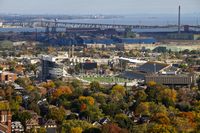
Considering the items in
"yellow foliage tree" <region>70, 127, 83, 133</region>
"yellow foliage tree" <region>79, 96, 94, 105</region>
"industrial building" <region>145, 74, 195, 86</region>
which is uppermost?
"yellow foliage tree" <region>70, 127, 83, 133</region>

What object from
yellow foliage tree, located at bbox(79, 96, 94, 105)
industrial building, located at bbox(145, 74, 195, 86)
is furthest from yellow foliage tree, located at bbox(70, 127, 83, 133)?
industrial building, located at bbox(145, 74, 195, 86)

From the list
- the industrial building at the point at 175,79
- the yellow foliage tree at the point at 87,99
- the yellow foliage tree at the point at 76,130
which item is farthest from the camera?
the industrial building at the point at 175,79

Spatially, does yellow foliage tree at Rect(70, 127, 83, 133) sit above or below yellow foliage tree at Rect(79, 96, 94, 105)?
above

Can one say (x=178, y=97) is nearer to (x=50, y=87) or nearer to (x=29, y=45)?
(x=50, y=87)

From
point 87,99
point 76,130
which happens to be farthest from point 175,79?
point 76,130

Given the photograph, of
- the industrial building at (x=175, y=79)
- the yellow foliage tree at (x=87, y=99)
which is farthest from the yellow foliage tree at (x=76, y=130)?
the industrial building at (x=175, y=79)

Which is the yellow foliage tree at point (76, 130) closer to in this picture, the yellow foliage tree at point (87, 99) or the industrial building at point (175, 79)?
the yellow foliage tree at point (87, 99)

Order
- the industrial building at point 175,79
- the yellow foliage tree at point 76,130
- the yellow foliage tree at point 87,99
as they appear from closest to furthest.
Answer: the yellow foliage tree at point 76,130
the yellow foliage tree at point 87,99
the industrial building at point 175,79

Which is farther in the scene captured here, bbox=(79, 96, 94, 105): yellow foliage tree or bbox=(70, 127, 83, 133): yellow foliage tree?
bbox=(79, 96, 94, 105): yellow foliage tree

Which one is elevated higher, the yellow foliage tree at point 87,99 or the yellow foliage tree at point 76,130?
the yellow foliage tree at point 76,130

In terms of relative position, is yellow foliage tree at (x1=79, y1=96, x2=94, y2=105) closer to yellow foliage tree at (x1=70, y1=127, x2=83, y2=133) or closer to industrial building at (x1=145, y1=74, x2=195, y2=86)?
yellow foliage tree at (x1=70, y1=127, x2=83, y2=133)

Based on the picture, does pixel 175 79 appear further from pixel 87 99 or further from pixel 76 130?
pixel 76 130
